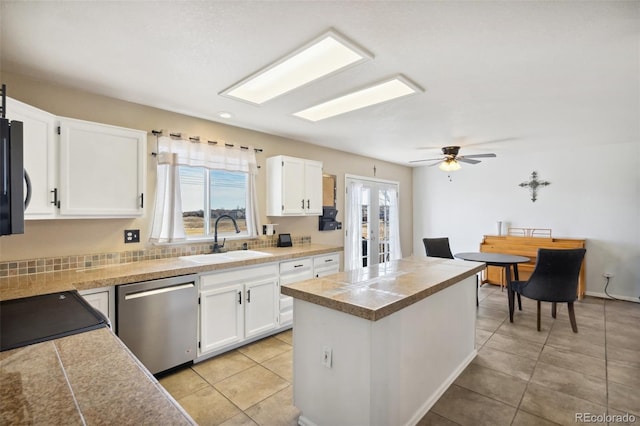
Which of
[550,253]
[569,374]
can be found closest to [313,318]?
[569,374]

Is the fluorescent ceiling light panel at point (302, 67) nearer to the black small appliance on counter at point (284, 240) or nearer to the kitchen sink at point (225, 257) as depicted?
the kitchen sink at point (225, 257)

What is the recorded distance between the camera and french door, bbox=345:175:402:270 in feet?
17.5

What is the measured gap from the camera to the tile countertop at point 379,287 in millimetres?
1580

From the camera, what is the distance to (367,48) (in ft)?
6.19

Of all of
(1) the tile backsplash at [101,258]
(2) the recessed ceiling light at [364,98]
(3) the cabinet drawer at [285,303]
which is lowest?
(3) the cabinet drawer at [285,303]

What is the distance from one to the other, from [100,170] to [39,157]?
37cm

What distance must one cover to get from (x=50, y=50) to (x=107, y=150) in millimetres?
720

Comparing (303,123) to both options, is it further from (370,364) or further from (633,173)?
(633,173)

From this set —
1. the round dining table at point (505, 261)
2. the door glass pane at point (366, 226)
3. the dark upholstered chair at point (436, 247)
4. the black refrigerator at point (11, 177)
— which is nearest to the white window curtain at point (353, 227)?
the door glass pane at point (366, 226)

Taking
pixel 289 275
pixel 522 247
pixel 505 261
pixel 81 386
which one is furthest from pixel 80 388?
pixel 522 247

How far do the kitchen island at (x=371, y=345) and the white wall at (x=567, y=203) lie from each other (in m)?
4.07

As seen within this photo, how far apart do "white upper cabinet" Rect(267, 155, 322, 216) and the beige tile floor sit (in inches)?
57.7

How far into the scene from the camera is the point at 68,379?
0.91 m

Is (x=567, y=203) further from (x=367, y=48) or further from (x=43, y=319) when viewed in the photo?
(x=43, y=319)
